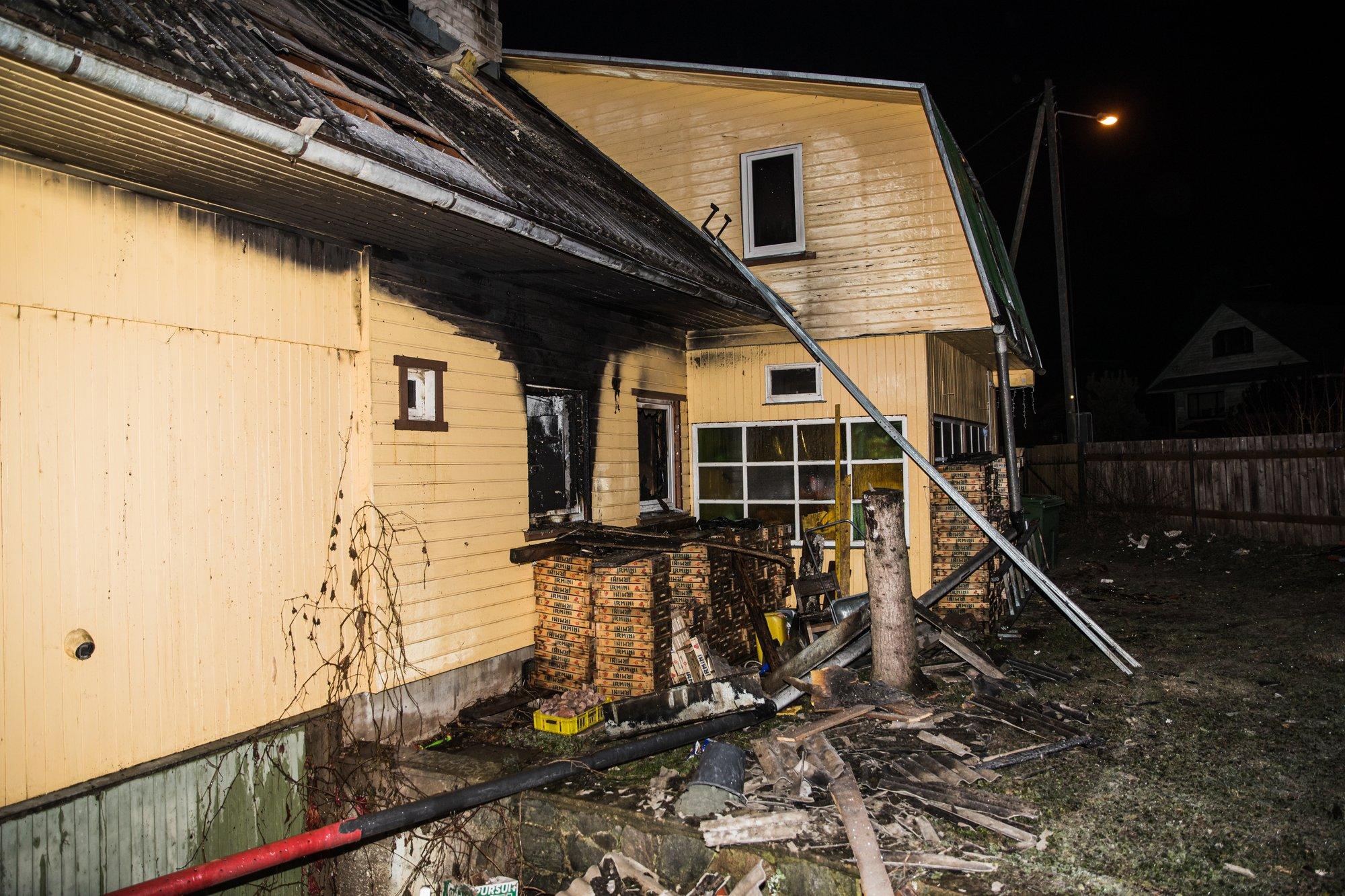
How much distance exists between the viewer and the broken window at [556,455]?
7680mm

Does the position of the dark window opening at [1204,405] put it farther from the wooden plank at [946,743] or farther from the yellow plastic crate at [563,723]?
the yellow plastic crate at [563,723]

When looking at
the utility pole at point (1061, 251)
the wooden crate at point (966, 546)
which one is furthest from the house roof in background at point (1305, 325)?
the wooden crate at point (966, 546)

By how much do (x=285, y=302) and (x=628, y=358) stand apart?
449 centimetres

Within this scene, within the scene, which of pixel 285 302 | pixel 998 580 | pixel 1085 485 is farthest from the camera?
pixel 1085 485

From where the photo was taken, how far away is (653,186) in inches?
424

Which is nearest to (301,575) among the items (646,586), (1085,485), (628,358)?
(646,586)

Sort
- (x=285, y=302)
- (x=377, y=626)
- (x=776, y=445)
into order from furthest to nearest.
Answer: (x=776, y=445), (x=377, y=626), (x=285, y=302)

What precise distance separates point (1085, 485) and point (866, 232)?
39.5 feet

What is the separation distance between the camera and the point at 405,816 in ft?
14.3

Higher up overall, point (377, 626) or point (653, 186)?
point (653, 186)

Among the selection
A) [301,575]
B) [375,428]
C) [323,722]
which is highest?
[375,428]

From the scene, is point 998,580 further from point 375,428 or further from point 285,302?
point 285,302

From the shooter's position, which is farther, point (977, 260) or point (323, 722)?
point (977, 260)

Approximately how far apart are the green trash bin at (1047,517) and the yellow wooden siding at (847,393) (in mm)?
3633
